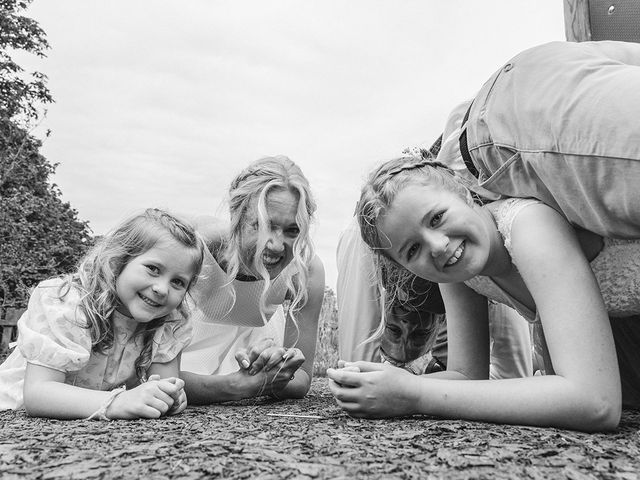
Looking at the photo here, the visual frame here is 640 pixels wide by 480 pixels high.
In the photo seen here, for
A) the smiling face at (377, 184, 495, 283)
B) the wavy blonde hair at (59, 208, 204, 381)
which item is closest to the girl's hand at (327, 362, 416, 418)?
the smiling face at (377, 184, 495, 283)

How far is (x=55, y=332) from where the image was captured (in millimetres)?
2547

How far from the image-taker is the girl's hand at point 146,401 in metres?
2.34

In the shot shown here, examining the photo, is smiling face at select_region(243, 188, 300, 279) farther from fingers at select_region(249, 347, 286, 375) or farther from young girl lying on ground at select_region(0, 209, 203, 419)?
fingers at select_region(249, 347, 286, 375)

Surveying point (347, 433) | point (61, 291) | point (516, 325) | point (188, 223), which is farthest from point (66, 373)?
point (516, 325)

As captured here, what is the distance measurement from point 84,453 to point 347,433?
737 millimetres

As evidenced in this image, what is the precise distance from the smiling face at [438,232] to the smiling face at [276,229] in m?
0.83

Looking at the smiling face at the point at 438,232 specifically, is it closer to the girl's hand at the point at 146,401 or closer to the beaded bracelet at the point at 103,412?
the girl's hand at the point at 146,401

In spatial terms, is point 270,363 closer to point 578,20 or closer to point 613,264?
point 613,264

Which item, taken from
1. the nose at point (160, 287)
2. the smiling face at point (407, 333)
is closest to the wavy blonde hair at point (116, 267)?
the nose at point (160, 287)

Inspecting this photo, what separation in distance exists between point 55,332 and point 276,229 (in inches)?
42.8

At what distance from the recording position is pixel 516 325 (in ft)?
12.3

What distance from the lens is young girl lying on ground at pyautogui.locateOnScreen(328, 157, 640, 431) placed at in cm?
194

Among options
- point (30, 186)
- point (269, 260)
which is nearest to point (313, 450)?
point (269, 260)

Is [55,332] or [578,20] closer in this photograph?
[55,332]
